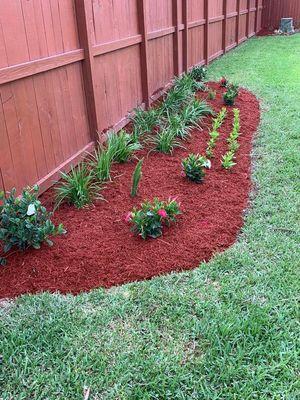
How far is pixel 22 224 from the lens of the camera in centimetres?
264

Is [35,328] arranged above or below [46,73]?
below

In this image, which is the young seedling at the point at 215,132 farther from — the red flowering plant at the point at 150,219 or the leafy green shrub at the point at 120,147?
the red flowering plant at the point at 150,219

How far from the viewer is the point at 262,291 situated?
242cm

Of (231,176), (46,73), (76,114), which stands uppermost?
(46,73)

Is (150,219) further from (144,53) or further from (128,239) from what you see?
(144,53)

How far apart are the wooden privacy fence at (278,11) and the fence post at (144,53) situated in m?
13.5

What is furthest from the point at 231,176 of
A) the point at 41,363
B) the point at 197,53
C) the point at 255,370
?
the point at 197,53

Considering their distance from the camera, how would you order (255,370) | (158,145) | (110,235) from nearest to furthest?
(255,370), (110,235), (158,145)

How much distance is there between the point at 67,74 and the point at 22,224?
5.66ft

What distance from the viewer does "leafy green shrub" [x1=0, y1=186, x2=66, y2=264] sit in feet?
8.67

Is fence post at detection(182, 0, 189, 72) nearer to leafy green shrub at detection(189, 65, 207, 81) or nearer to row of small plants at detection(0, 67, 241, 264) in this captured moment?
leafy green shrub at detection(189, 65, 207, 81)

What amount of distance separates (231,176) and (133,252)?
1.56m

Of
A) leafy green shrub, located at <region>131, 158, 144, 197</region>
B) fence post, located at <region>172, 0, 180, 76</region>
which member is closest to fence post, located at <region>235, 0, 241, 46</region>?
fence post, located at <region>172, 0, 180, 76</region>

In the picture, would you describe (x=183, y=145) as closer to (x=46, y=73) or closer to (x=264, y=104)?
(x=46, y=73)
